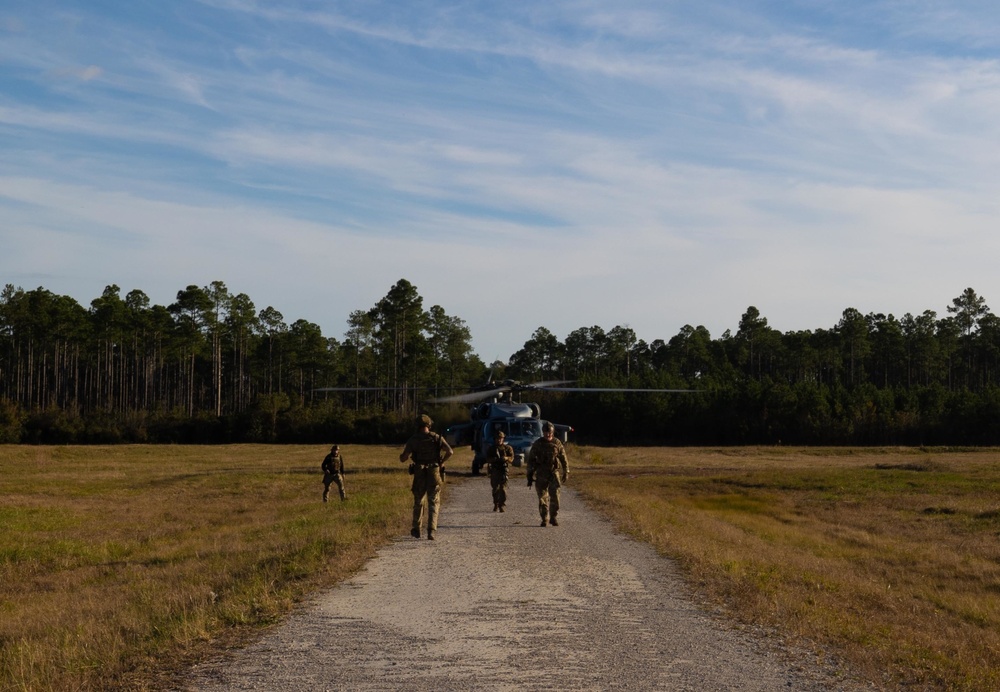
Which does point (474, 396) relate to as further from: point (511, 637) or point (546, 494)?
point (511, 637)

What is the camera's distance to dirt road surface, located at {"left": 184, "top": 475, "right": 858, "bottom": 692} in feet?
24.8

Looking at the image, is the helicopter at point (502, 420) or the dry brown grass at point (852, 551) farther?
the helicopter at point (502, 420)

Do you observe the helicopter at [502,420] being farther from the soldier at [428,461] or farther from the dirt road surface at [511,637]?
the dirt road surface at [511,637]

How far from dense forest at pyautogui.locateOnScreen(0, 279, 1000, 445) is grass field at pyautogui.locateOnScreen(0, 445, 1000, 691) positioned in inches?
934

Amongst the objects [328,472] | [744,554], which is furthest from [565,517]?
[328,472]

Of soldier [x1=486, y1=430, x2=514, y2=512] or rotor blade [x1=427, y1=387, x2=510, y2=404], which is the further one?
rotor blade [x1=427, y1=387, x2=510, y2=404]

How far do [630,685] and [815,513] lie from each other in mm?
31502

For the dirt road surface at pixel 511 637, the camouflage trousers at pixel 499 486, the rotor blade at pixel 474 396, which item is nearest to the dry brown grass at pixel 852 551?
the dirt road surface at pixel 511 637

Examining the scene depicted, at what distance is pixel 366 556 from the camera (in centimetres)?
1471

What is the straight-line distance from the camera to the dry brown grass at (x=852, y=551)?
388 inches

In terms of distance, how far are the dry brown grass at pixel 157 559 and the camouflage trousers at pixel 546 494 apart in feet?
9.41

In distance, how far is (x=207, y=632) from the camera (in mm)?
9281

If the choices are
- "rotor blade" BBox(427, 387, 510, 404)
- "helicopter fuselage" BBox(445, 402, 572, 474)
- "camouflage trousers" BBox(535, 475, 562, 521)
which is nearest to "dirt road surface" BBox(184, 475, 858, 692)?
"camouflage trousers" BBox(535, 475, 562, 521)

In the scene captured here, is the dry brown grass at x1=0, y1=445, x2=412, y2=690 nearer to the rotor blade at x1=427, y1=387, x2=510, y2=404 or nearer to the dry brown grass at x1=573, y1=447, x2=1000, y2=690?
the rotor blade at x1=427, y1=387, x2=510, y2=404
